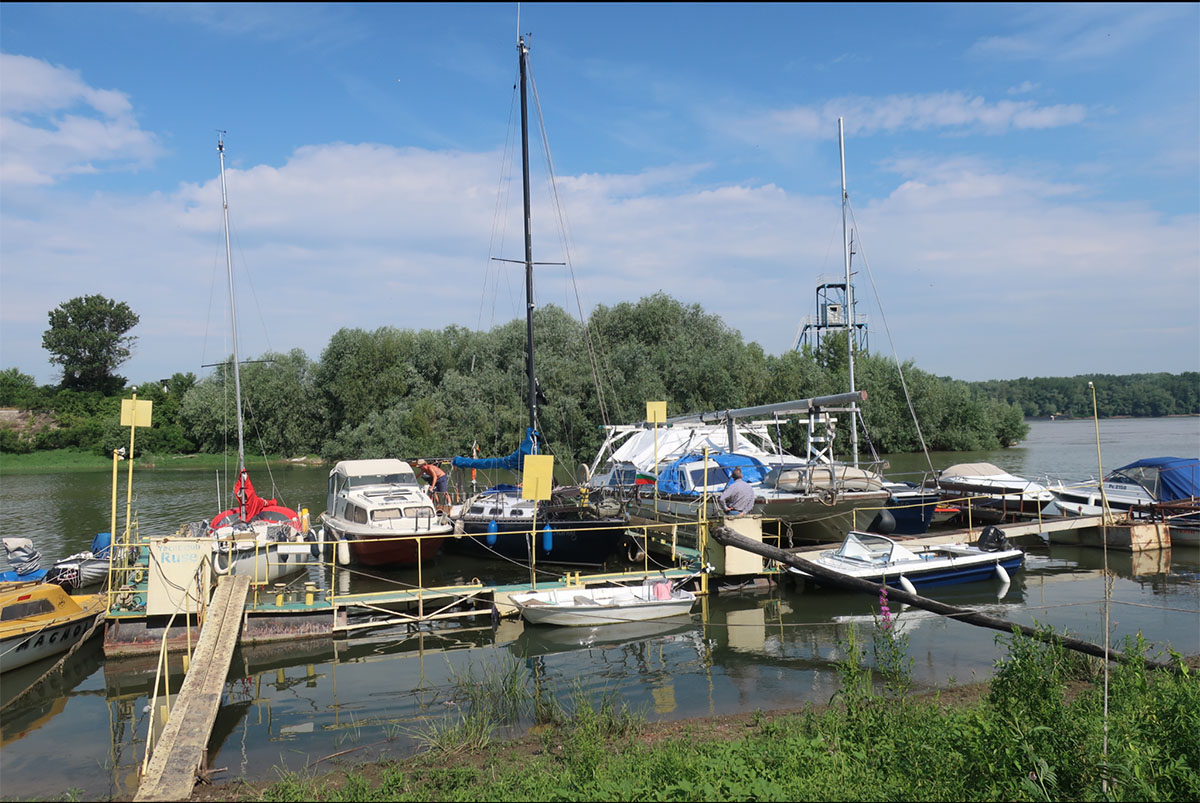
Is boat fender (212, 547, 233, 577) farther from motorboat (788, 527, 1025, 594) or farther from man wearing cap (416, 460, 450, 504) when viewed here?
motorboat (788, 527, 1025, 594)

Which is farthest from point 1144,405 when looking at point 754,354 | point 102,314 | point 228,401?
point 102,314

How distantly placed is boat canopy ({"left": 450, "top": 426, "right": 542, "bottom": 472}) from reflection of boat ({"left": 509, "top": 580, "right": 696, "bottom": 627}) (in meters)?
8.45

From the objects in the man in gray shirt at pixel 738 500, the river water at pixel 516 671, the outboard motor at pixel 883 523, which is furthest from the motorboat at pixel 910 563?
the outboard motor at pixel 883 523

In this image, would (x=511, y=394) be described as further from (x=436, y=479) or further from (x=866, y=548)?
(x=866, y=548)

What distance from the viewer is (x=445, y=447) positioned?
48.7 m

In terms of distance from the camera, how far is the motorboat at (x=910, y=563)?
641 inches

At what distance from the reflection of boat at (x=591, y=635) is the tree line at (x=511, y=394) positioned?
109 feet

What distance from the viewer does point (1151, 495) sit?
23984 millimetres

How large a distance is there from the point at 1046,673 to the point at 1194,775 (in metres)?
1.80

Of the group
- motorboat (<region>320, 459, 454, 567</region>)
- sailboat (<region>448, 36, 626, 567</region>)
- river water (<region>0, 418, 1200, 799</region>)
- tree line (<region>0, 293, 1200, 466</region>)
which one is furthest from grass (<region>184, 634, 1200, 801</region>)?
tree line (<region>0, 293, 1200, 466</region>)

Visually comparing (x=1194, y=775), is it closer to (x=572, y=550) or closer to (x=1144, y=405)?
(x=572, y=550)

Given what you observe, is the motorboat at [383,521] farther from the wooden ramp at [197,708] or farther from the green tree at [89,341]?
the green tree at [89,341]

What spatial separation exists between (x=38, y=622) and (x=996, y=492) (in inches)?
991

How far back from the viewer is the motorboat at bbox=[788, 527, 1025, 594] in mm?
16281
